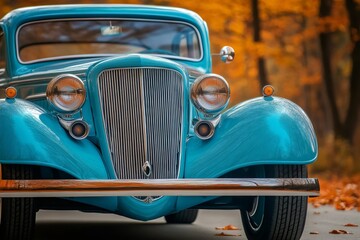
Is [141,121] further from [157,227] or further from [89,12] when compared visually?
[157,227]

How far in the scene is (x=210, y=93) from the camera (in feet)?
19.3

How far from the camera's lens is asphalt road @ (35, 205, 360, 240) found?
22.9 ft

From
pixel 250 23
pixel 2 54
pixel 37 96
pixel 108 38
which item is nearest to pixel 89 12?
pixel 108 38

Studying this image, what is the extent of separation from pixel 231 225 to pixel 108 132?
99.6 inches

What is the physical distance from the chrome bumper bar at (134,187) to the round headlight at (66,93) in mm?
759

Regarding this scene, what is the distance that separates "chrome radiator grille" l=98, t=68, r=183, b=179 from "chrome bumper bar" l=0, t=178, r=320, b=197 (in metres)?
0.55

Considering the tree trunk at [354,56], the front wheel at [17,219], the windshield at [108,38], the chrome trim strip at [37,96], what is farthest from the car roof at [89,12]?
the tree trunk at [354,56]

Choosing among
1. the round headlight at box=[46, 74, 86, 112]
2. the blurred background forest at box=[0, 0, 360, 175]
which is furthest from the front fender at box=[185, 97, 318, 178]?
the blurred background forest at box=[0, 0, 360, 175]

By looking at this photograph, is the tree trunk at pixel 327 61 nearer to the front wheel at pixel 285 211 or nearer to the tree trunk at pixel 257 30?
the tree trunk at pixel 257 30

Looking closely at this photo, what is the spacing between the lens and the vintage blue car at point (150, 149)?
17.3 feet

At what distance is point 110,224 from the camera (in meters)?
8.16

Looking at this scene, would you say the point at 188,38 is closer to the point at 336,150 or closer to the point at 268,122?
the point at 268,122

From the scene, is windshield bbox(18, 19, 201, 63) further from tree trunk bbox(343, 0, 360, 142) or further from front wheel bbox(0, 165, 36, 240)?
tree trunk bbox(343, 0, 360, 142)

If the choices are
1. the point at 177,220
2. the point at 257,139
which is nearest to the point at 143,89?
the point at 257,139
